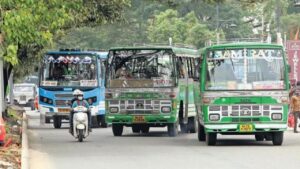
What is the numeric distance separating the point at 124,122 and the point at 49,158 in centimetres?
820

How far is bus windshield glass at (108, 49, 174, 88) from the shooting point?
26.9 meters

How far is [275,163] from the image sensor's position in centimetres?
1666

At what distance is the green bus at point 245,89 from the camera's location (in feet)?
69.5

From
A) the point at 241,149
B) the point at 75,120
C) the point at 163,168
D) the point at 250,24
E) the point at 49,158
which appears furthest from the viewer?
the point at 250,24

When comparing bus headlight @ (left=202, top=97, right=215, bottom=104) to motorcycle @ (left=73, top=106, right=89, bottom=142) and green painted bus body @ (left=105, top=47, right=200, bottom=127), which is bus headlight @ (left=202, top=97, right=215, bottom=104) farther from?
green painted bus body @ (left=105, top=47, right=200, bottom=127)

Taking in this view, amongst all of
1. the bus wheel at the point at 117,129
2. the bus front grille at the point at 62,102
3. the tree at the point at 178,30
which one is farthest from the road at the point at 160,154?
the tree at the point at 178,30

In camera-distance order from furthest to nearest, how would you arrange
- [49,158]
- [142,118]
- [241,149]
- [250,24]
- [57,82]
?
1. [250,24]
2. [57,82]
3. [142,118]
4. [241,149]
5. [49,158]

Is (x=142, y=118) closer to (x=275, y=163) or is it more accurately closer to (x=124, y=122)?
(x=124, y=122)

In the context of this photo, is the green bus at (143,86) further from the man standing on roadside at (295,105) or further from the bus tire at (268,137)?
the man standing on roadside at (295,105)

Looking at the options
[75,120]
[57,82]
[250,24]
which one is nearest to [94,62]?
[57,82]

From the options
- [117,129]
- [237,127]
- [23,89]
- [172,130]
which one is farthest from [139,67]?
[23,89]

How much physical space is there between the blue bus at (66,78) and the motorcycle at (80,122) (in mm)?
8532

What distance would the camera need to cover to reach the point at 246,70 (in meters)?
21.5

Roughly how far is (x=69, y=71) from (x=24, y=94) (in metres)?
32.2
